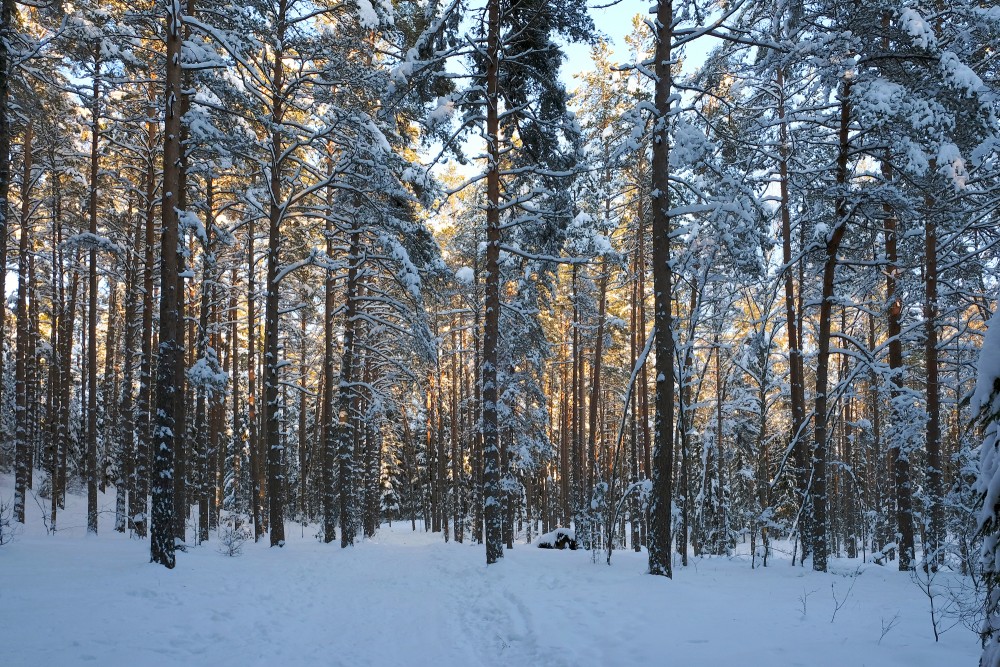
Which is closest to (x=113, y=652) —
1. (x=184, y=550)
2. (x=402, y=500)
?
(x=184, y=550)

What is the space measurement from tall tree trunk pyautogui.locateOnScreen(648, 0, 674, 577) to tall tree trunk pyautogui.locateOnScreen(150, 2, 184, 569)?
7909 millimetres

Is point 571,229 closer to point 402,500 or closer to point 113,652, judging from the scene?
point 113,652

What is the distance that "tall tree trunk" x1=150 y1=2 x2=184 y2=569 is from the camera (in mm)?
9031

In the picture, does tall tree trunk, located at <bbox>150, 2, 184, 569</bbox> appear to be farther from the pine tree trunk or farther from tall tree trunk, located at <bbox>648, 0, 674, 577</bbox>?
tall tree trunk, located at <bbox>648, 0, 674, 577</bbox>

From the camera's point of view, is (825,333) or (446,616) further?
(825,333)

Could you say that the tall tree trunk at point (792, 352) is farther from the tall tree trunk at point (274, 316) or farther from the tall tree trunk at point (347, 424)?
the tall tree trunk at point (274, 316)

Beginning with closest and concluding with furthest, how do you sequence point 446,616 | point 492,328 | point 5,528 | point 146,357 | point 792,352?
point 446,616 → point 492,328 → point 792,352 → point 146,357 → point 5,528

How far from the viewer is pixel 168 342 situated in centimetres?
947

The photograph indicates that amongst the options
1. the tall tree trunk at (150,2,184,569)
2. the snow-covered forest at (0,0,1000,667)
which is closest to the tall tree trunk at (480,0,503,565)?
the snow-covered forest at (0,0,1000,667)

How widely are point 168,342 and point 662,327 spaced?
8.35m

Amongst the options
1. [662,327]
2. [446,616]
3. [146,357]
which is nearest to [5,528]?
[146,357]

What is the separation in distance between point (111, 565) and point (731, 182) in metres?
11.5

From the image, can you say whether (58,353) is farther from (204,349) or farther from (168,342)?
(168,342)

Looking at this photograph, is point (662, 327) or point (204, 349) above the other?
point (662, 327)
